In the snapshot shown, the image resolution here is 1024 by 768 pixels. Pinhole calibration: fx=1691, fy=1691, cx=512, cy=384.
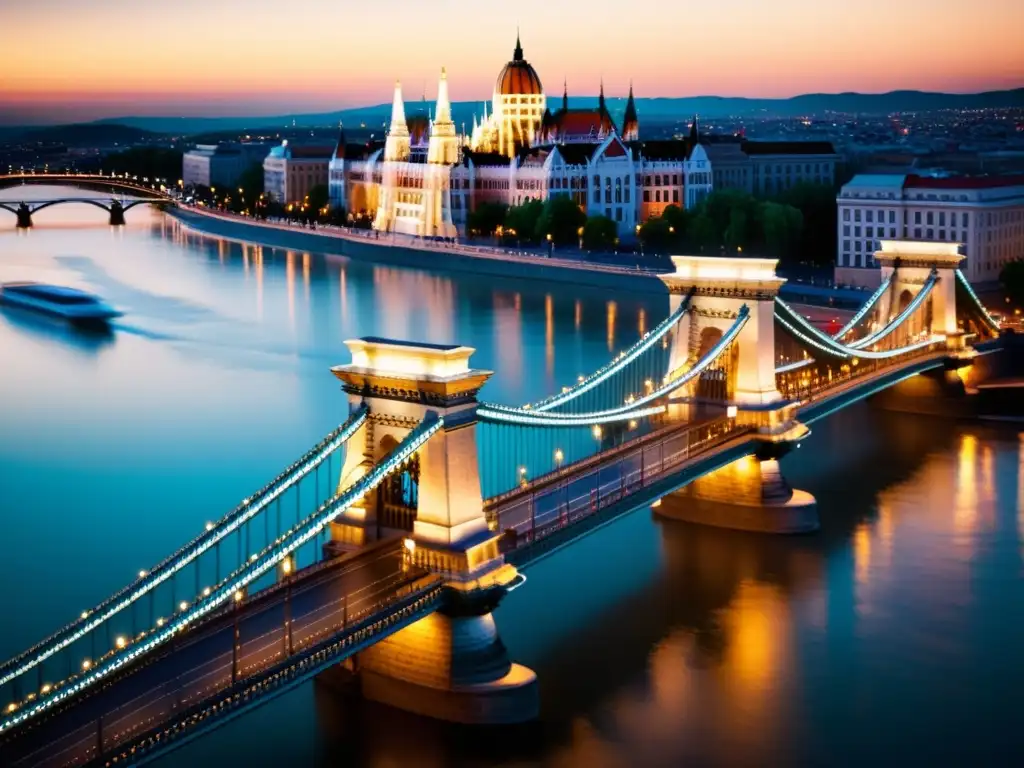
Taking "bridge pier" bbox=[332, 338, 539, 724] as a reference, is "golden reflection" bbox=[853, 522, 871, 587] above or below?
below

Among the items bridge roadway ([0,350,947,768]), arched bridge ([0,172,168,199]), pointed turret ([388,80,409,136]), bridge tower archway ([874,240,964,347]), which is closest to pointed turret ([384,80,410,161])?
pointed turret ([388,80,409,136])

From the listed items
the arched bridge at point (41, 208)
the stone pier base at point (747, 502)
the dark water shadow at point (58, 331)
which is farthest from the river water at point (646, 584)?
the arched bridge at point (41, 208)

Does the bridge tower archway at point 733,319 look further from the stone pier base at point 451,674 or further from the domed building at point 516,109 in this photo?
the domed building at point 516,109

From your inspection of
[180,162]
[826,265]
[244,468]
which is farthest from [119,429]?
[180,162]

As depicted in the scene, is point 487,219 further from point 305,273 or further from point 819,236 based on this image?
point 819,236

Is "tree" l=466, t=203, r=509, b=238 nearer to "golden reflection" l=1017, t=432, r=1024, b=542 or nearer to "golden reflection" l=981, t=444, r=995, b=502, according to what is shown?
"golden reflection" l=1017, t=432, r=1024, b=542

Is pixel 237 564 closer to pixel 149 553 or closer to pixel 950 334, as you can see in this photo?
pixel 149 553

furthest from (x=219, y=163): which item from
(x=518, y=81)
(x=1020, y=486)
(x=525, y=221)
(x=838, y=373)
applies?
(x=1020, y=486)
